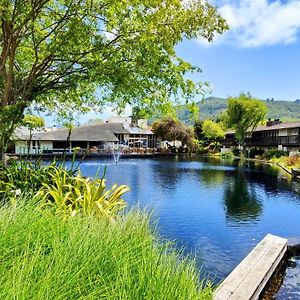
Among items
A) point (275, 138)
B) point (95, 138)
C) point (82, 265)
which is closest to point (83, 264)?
point (82, 265)

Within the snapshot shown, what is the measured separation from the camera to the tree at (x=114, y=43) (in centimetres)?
644

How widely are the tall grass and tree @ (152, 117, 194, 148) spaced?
5784 cm

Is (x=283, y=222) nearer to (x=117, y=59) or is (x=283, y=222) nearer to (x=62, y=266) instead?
(x=117, y=59)

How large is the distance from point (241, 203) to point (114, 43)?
1131cm

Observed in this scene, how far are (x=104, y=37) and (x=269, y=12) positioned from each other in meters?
6.57

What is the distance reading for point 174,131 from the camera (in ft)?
200

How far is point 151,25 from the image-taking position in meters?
6.56

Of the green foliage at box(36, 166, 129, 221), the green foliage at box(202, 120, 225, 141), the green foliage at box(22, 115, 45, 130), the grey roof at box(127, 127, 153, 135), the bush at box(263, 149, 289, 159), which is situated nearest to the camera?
the green foliage at box(36, 166, 129, 221)

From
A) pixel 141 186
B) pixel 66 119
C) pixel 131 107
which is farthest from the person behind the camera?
pixel 141 186

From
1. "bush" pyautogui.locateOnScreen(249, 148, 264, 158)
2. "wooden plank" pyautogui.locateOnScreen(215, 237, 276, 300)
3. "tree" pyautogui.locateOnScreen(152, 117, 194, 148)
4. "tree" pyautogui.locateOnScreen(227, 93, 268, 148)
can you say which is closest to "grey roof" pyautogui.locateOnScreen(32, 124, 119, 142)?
"tree" pyautogui.locateOnScreen(152, 117, 194, 148)

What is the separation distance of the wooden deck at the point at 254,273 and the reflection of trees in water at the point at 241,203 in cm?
546

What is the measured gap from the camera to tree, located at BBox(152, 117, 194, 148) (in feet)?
200

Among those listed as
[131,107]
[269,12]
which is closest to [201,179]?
[269,12]

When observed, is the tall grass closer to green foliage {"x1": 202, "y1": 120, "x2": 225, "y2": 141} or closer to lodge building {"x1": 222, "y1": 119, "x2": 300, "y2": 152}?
lodge building {"x1": 222, "y1": 119, "x2": 300, "y2": 152}
